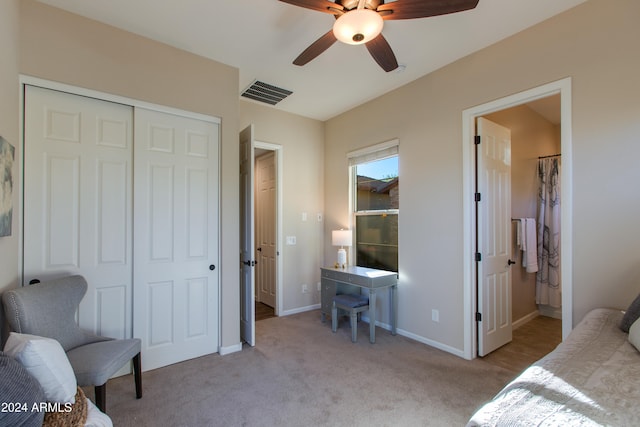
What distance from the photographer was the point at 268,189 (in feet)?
15.0

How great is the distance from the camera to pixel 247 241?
10.6 feet

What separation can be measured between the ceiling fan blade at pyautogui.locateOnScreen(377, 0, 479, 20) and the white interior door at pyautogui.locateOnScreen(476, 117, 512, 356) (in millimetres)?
1471

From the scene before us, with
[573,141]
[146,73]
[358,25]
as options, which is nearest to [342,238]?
[573,141]

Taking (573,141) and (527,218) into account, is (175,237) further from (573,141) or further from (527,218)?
(527,218)

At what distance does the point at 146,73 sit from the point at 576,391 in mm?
3406

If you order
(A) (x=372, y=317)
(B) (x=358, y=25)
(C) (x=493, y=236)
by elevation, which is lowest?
(A) (x=372, y=317)

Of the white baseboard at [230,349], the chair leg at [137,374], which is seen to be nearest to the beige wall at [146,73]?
the white baseboard at [230,349]

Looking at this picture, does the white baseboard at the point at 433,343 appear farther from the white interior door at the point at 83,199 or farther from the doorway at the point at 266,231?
the white interior door at the point at 83,199

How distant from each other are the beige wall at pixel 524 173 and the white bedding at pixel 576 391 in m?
2.49

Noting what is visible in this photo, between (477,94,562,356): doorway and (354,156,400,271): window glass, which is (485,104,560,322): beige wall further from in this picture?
(354,156,400,271): window glass

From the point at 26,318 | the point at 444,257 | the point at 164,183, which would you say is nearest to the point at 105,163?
the point at 164,183

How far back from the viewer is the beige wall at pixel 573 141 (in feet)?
6.50

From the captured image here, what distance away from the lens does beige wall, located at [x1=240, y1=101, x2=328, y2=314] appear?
4.14m

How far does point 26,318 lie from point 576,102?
3841mm
